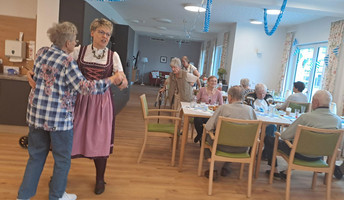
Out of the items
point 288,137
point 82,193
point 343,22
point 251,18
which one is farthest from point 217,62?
point 82,193

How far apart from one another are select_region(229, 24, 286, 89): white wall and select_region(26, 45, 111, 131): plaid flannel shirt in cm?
642

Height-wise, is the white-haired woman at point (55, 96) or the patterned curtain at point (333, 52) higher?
the patterned curtain at point (333, 52)

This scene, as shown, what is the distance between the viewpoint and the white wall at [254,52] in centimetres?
764

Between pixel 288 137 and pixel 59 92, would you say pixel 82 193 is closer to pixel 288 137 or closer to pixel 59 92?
pixel 59 92

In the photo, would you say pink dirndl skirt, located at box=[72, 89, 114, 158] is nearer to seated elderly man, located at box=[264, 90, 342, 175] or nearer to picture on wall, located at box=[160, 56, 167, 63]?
seated elderly man, located at box=[264, 90, 342, 175]

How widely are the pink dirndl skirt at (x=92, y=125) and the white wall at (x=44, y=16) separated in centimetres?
220

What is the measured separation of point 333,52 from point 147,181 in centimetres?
460

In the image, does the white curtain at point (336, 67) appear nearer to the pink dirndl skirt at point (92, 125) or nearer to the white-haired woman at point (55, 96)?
the pink dirndl skirt at point (92, 125)

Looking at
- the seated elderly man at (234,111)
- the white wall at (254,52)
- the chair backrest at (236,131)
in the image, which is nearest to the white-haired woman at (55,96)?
the chair backrest at (236,131)

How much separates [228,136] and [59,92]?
5.14 feet

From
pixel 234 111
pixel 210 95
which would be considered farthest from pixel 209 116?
pixel 210 95

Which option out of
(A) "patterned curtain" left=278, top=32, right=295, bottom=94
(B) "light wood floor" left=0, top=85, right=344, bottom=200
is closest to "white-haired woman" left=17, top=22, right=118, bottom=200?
(B) "light wood floor" left=0, top=85, right=344, bottom=200

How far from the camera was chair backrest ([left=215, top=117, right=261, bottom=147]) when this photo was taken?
2447 millimetres

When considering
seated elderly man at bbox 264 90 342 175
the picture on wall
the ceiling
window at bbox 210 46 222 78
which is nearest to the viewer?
seated elderly man at bbox 264 90 342 175
